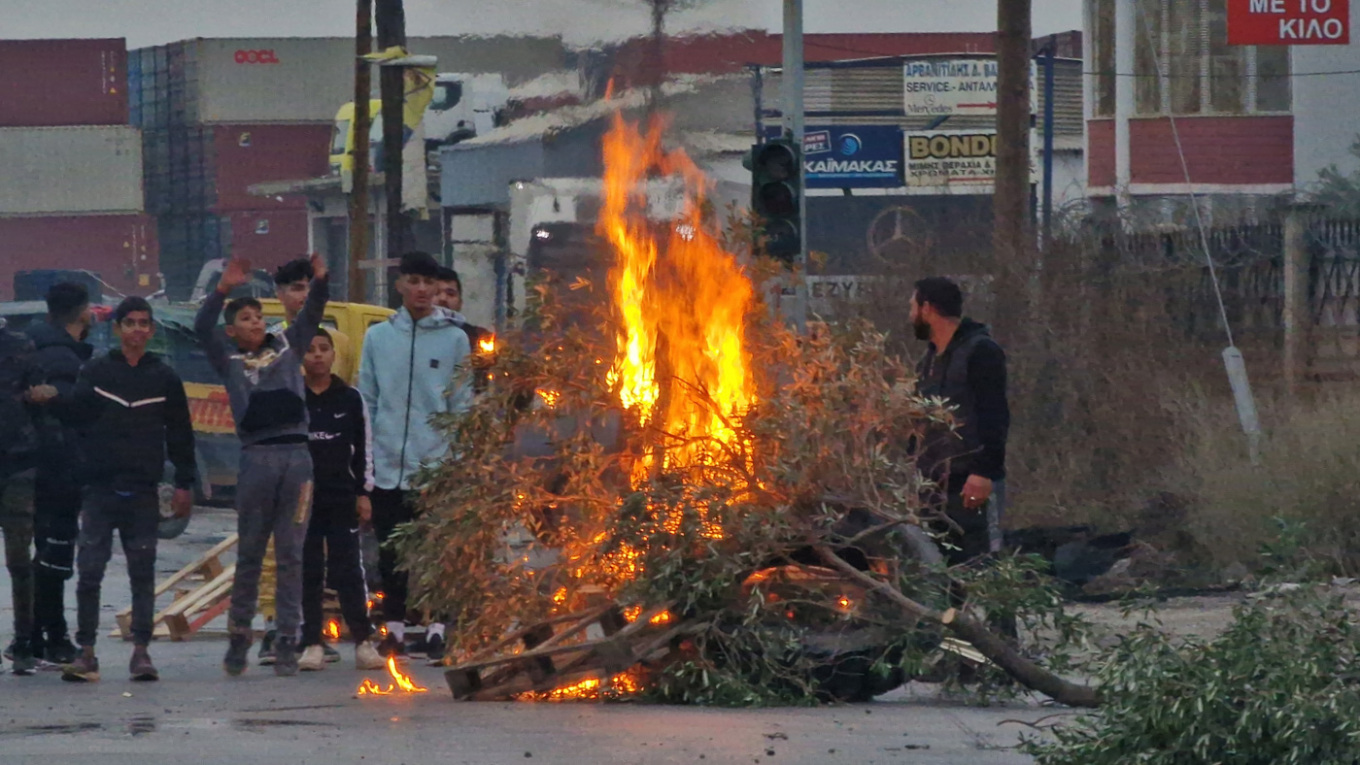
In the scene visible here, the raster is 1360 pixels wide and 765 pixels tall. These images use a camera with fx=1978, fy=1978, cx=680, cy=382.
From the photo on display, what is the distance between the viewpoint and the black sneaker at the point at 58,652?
31.1 ft

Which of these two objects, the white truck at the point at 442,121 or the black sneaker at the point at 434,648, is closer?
the black sneaker at the point at 434,648

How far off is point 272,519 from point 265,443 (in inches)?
13.8

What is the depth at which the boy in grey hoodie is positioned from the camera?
28.9 feet

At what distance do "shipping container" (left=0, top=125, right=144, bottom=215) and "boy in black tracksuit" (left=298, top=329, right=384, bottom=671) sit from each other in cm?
5724

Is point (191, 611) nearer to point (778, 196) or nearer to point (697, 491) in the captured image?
point (697, 491)

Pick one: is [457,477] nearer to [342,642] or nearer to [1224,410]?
[342,642]

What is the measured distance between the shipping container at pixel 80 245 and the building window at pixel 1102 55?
139 feet

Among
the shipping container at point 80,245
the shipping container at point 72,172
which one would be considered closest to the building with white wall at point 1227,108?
the shipping container at point 80,245

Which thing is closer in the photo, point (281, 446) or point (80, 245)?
point (281, 446)

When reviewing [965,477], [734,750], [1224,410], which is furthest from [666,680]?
[1224,410]

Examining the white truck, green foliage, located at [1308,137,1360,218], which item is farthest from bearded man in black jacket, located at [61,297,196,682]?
green foliage, located at [1308,137,1360,218]

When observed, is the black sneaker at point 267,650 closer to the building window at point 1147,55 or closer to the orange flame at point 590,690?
the orange flame at point 590,690

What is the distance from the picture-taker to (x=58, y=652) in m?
9.48

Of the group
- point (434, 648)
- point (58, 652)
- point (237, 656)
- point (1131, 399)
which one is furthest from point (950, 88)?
point (237, 656)
